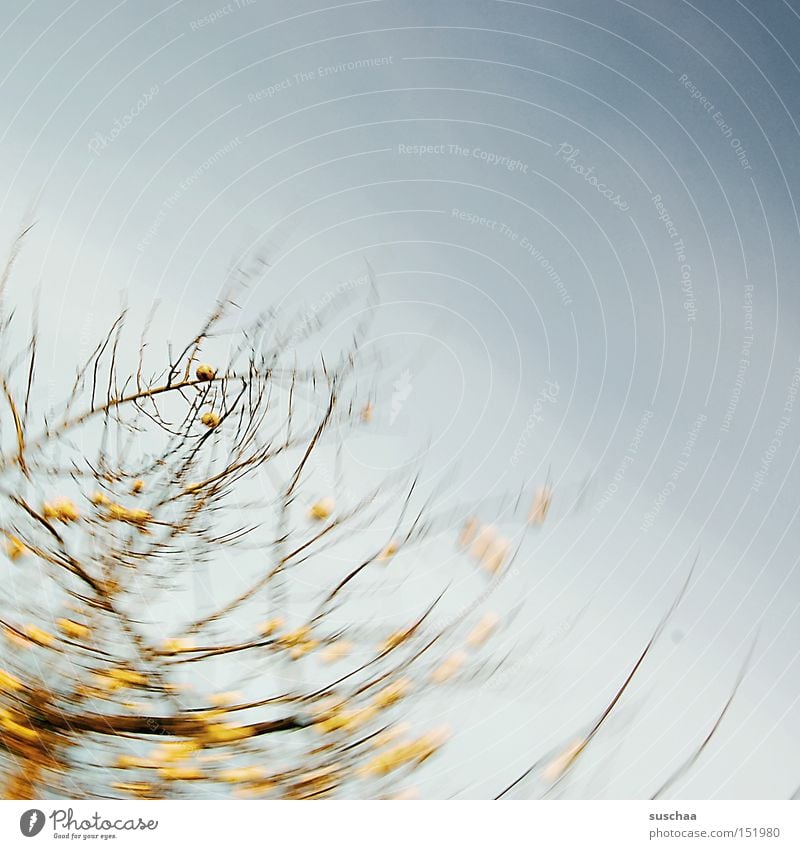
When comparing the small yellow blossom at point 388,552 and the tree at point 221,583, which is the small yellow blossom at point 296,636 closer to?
the tree at point 221,583

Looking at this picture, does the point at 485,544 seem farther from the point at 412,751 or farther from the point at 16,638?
the point at 16,638

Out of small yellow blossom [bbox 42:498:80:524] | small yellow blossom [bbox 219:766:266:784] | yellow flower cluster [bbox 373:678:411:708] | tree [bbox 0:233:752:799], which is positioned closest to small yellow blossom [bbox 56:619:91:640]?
tree [bbox 0:233:752:799]

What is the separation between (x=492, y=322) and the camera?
34.8 inches

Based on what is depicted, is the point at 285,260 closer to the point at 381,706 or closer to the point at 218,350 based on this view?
the point at 218,350

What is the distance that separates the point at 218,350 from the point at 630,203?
0.53 metres

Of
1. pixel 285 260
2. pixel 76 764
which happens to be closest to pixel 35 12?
pixel 285 260
